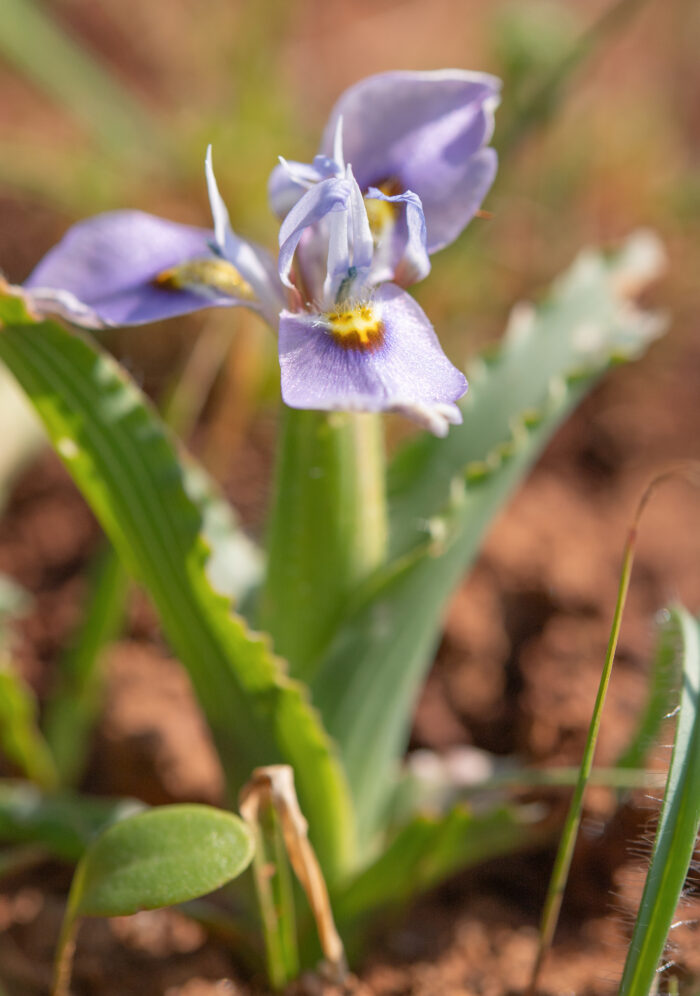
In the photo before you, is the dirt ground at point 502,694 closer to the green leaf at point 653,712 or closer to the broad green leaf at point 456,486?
the green leaf at point 653,712

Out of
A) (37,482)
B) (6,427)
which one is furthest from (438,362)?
(37,482)

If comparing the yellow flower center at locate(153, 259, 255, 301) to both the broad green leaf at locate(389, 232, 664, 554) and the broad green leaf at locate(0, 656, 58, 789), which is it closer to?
the broad green leaf at locate(389, 232, 664, 554)

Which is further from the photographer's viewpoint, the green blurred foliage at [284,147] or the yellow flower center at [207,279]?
the green blurred foliage at [284,147]

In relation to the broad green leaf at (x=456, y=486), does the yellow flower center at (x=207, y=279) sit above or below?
above

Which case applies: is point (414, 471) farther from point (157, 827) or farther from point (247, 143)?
point (247, 143)

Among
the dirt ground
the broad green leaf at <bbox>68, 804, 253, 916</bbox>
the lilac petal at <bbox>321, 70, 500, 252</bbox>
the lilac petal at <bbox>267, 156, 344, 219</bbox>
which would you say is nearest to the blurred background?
the dirt ground

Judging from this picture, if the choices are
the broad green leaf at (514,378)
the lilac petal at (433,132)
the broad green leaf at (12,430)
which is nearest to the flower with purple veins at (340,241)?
the lilac petal at (433,132)
